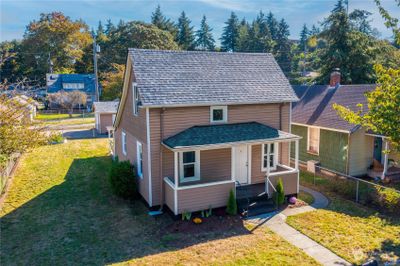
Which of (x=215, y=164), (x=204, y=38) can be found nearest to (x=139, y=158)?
(x=215, y=164)

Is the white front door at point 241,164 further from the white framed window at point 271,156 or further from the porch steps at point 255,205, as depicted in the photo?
the porch steps at point 255,205

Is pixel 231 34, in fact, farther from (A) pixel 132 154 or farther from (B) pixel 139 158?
(B) pixel 139 158

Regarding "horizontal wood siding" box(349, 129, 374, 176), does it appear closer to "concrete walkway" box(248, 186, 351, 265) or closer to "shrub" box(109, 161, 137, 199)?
"concrete walkway" box(248, 186, 351, 265)

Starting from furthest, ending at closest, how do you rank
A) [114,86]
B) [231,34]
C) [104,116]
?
1. [231,34]
2. [114,86]
3. [104,116]

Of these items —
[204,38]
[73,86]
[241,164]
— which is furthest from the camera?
[204,38]

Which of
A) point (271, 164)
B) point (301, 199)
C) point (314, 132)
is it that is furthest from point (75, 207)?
point (314, 132)

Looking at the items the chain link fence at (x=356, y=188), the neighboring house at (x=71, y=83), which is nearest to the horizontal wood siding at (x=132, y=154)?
the chain link fence at (x=356, y=188)

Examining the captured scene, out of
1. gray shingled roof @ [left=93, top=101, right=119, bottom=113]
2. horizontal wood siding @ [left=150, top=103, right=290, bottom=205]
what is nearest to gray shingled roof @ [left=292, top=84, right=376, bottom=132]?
horizontal wood siding @ [left=150, top=103, right=290, bottom=205]
